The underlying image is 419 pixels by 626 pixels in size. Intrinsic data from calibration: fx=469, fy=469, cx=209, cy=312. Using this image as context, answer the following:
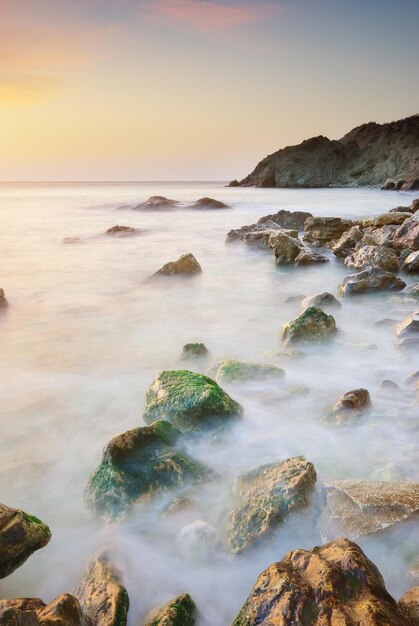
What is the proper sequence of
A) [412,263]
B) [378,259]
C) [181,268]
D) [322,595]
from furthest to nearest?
[181,268] < [378,259] < [412,263] < [322,595]

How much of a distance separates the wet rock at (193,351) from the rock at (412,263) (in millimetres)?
5290

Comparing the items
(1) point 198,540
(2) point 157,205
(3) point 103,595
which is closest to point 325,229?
(1) point 198,540

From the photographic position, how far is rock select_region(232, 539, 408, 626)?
1744mm

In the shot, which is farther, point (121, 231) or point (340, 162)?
point (340, 162)

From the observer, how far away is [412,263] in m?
8.95

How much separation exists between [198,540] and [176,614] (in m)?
0.58

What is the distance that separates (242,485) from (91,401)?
6.92ft

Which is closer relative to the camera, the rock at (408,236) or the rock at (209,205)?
the rock at (408,236)

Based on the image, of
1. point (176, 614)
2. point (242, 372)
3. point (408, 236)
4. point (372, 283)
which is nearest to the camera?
point (176, 614)

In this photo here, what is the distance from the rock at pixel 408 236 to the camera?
32.2 ft

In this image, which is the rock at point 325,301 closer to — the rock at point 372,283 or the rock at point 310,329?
the rock at point 372,283

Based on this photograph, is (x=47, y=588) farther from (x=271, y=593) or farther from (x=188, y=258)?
(x=188, y=258)

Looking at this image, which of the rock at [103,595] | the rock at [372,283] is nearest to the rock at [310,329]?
the rock at [372,283]

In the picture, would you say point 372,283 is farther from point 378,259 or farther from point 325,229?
point 325,229
